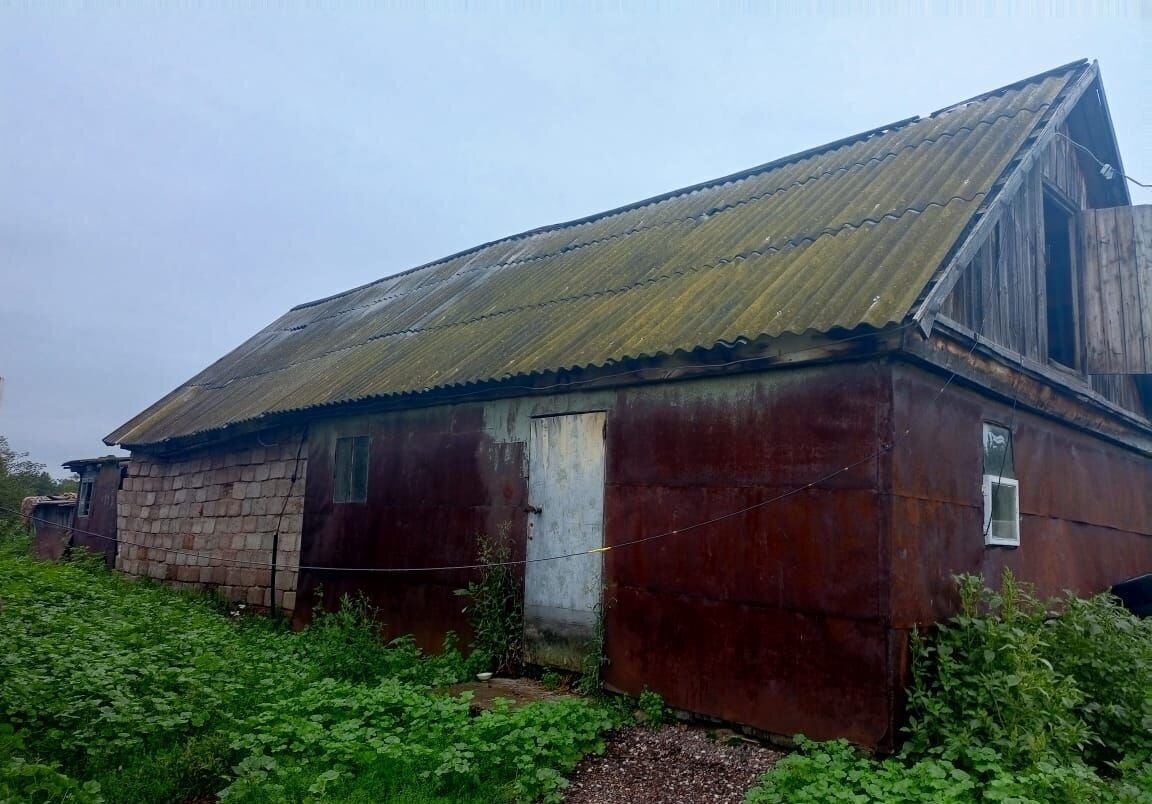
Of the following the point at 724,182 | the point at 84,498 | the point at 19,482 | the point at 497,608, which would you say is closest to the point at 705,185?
the point at 724,182

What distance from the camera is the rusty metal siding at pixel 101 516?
52.7 feet

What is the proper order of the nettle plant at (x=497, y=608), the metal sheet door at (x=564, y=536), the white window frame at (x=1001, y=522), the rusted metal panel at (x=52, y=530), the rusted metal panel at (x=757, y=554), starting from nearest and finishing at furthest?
1. the rusted metal panel at (x=757, y=554)
2. the white window frame at (x=1001, y=522)
3. the metal sheet door at (x=564, y=536)
4. the nettle plant at (x=497, y=608)
5. the rusted metal panel at (x=52, y=530)

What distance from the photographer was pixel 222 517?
12.3 m

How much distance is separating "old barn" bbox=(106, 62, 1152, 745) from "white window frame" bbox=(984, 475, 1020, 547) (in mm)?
32

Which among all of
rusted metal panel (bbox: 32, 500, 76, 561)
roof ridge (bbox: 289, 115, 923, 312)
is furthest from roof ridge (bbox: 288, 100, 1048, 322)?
rusted metal panel (bbox: 32, 500, 76, 561)

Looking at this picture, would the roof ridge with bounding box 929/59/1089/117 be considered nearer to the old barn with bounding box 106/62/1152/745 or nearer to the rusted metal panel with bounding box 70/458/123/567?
the old barn with bounding box 106/62/1152/745

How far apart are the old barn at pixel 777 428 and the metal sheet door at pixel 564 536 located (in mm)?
29

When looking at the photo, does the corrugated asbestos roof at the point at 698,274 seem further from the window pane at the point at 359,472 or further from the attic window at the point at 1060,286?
the attic window at the point at 1060,286

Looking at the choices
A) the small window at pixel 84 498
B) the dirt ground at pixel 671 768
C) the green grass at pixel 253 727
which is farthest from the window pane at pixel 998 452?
the small window at pixel 84 498

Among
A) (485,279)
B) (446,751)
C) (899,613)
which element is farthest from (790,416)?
(485,279)

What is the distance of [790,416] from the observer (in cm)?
595

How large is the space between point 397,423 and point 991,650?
667 cm

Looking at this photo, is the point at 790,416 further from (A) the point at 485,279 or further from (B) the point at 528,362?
(A) the point at 485,279

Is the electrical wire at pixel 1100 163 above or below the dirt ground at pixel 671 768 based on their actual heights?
above
